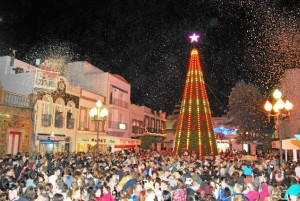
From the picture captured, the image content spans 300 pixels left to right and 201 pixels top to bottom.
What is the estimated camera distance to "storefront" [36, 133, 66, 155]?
26125 millimetres

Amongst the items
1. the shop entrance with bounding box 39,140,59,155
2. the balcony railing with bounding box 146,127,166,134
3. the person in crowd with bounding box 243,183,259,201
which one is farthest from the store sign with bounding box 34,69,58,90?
the balcony railing with bounding box 146,127,166,134

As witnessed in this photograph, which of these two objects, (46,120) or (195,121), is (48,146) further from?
(195,121)

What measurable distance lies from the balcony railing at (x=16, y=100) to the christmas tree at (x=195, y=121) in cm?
1313

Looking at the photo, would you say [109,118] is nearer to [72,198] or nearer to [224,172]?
[224,172]

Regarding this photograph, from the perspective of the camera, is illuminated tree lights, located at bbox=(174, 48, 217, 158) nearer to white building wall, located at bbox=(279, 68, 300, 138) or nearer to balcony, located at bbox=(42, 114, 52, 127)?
balcony, located at bbox=(42, 114, 52, 127)

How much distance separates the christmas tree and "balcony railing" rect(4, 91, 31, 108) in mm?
13134

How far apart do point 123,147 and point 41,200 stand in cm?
3088

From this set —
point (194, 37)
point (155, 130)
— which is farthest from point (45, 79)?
point (155, 130)

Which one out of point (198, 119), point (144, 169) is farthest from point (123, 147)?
point (144, 169)

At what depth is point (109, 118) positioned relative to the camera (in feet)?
128

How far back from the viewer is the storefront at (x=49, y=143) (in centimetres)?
2612

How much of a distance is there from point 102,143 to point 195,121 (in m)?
11.4

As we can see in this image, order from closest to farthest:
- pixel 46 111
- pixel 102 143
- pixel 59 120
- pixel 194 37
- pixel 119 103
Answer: pixel 194 37 < pixel 46 111 < pixel 59 120 < pixel 102 143 < pixel 119 103

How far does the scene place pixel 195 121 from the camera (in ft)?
87.1
